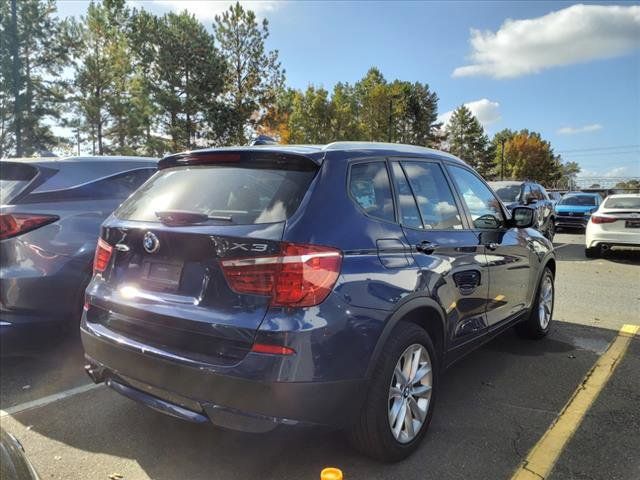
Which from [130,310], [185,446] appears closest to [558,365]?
[185,446]

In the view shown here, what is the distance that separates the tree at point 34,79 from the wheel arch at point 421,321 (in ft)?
101

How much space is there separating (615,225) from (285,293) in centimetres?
1078

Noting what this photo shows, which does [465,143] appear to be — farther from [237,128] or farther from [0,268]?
[0,268]

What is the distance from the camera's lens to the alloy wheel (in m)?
2.81

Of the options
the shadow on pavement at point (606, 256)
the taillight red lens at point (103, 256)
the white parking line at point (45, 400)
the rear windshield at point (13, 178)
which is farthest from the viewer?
the shadow on pavement at point (606, 256)

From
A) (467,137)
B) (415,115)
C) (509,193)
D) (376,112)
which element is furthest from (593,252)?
(467,137)

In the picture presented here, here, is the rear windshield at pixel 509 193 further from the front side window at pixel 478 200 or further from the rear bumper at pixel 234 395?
the rear bumper at pixel 234 395

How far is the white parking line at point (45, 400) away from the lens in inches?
140

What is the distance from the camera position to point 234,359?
7.72 ft

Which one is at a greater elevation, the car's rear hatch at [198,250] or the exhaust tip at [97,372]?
the car's rear hatch at [198,250]

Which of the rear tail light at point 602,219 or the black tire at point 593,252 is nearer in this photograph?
the rear tail light at point 602,219

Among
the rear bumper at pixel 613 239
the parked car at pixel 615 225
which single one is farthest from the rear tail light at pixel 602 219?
the rear bumper at pixel 613 239

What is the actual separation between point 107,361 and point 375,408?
1.49 metres

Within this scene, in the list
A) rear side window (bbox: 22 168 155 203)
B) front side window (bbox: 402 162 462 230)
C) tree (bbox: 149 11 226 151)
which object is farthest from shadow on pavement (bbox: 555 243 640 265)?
tree (bbox: 149 11 226 151)
